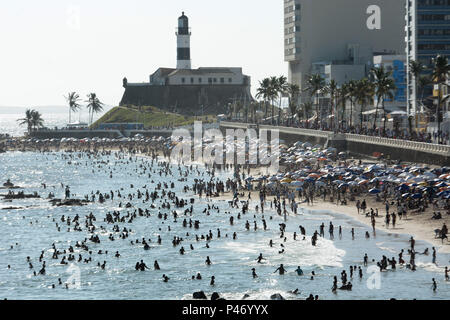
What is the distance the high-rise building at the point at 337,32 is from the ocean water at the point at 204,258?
12249 cm

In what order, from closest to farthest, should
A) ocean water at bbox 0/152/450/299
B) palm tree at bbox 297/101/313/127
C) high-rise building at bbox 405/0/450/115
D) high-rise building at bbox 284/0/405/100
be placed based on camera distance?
ocean water at bbox 0/152/450/299
high-rise building at bbox 405/0/450/115
palm tree at bbox 297/101/313/127
high-rise building at bbox 284/0/405/100

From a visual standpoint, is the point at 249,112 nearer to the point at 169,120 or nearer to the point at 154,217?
the point at 169,120

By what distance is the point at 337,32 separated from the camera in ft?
644

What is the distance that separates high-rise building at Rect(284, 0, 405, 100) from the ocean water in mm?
122493

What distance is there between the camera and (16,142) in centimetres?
19512

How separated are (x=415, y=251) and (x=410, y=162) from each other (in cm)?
3666

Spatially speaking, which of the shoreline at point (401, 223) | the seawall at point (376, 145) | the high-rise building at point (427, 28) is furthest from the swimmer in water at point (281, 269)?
the high-rise building at point (427, 28)

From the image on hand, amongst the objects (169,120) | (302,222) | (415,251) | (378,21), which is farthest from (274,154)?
(378,21)

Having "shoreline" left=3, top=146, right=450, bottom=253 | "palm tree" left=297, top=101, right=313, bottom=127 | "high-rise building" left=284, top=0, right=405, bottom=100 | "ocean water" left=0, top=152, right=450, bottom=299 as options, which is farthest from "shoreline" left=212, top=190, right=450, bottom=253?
"high-rise building" left=284, top=0, right=405, bottom=100

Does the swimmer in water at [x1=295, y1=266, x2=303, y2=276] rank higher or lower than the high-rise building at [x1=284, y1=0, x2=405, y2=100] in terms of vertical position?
lower

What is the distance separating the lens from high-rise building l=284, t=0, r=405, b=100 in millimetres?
191625

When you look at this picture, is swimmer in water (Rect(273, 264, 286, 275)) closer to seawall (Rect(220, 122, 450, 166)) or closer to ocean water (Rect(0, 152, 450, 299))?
ocean water (Rect(0, 152, 450, 299))

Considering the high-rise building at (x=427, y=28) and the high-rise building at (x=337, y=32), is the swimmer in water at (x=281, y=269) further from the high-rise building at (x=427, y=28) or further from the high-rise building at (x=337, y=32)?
the high-rise building at (x=337, y=32)

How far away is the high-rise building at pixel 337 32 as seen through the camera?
629 ft
